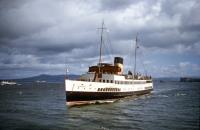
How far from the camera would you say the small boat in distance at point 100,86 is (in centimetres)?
4534

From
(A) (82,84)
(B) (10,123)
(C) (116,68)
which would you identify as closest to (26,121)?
(B) (10,123)

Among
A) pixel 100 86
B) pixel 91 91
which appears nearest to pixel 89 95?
pixel 91 91

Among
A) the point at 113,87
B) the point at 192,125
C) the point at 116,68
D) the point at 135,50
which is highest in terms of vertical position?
the point at 135,50

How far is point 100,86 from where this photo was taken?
4950 centimetres

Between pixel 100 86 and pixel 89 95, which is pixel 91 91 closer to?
pixel 89 95

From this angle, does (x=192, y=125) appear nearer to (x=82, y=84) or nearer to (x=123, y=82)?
(x=82, y=84)

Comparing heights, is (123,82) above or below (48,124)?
above

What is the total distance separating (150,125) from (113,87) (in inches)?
928

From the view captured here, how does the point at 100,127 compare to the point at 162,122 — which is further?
the point at 162,122

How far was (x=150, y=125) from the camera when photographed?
99.7 feet

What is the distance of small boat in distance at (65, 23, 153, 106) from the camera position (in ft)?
149

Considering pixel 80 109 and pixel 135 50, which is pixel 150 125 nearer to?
pixel 80 109

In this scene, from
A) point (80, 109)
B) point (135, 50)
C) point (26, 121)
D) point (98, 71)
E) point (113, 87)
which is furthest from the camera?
point (135, 50)

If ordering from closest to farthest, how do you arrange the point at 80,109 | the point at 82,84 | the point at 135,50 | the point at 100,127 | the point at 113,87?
the point at 100,127 < the point at 80,109 < the point at 82,84 < the point at 113,87 < the point at 135,50
